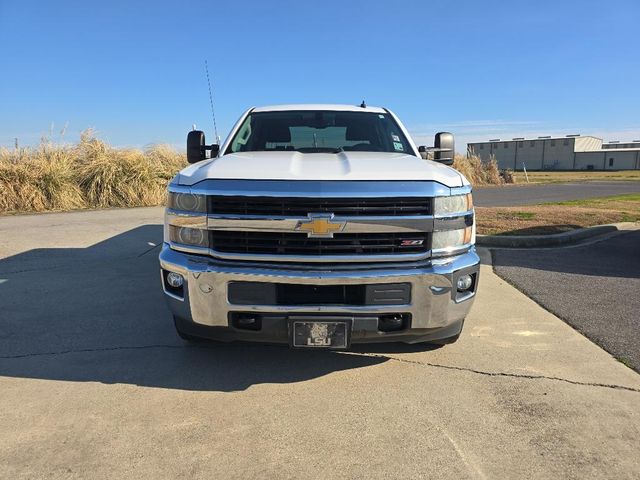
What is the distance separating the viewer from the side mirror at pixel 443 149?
5.12 meters

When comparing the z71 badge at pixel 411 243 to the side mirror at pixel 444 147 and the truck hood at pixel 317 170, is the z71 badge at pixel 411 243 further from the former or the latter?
the side mirror at pixel 444 147

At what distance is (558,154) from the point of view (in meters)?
90.9

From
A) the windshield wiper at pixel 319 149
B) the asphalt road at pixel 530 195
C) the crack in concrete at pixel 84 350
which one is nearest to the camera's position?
the crack in concrete at pixel 84 350

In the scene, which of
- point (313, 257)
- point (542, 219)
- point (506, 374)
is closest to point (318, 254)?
point (313, 257)

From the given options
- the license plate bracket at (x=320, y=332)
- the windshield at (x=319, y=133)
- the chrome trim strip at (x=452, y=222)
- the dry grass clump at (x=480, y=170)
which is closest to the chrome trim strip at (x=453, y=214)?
the chrome trim strip at (x=452, y=222)

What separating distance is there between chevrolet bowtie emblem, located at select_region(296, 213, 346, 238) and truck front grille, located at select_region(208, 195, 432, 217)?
0.05m

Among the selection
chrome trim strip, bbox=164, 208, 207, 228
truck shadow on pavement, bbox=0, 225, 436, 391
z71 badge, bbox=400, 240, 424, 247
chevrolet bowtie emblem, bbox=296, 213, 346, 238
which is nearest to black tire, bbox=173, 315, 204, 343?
truck shadow on pavement, bbox=0, 225, 436, 391

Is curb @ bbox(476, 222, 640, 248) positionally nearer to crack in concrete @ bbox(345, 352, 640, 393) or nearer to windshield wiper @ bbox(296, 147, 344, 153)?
windshield wiper @ bbox(296, 147, 344, 153)

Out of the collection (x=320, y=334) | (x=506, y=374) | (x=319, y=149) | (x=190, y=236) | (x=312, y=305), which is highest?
(x=319, y=149)

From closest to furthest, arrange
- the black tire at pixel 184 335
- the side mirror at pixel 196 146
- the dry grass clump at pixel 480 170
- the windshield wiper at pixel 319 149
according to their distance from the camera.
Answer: the black tire at pixel 184 335
the windshield wiper at pixel 319 149
the side mirror at pixel 196 146
the dry grass clump at pixel 480 170

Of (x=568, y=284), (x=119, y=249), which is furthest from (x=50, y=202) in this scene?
(x=568, y=284)

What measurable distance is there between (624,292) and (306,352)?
149 inches

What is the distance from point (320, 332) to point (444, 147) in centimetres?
290

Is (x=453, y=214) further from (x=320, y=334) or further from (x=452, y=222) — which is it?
(x=320, y=334)
